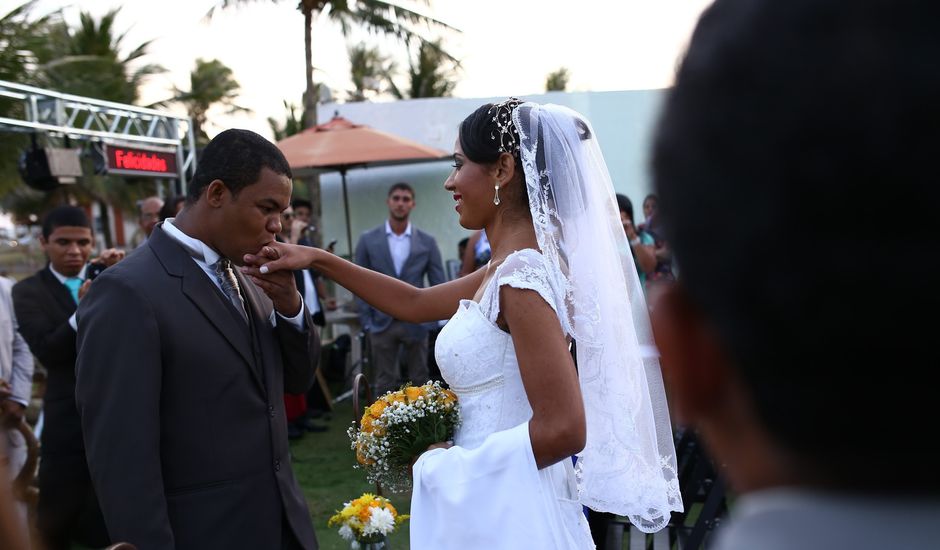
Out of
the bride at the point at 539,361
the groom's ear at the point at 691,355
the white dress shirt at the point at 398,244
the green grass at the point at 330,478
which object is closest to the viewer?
the groom's ear at the point at 691,355

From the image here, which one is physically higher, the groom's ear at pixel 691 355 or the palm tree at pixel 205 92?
the palm tree at pixel 205 92

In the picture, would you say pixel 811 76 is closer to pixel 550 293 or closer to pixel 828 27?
pixel 828 27

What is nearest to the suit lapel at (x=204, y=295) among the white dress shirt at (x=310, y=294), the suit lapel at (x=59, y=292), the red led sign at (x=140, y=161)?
the suit lapel at (x=59, y=292)

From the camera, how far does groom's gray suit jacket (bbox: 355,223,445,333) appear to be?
9.28 metres

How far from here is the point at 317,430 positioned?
31.7 feet

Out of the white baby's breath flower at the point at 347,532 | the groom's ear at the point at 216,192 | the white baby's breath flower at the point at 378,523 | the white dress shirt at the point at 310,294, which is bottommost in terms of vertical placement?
the white baby's breath flower at the point at 347,532

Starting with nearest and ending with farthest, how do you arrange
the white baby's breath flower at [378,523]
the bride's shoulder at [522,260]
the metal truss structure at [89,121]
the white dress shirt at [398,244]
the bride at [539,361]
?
the bride at [539,361] → the bride's shoulder at [522,260] → the white baby's breath flower at [378,523] → the white dress shirt at [398,244] → the metal truss structure at [89,121]

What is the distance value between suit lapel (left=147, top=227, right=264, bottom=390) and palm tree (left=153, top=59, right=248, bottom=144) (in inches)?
1341

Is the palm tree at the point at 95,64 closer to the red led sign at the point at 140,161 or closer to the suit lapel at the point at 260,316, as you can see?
the red led sign at the point at 140,161

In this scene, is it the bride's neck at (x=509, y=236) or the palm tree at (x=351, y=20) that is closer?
the bride's neck at (x=509, y=236)

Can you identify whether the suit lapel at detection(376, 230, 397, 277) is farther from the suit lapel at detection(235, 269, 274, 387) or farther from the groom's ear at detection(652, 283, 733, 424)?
the groom's ear at detection(652, 283, 733, 424)

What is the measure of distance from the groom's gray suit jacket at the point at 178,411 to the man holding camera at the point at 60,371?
2293mm

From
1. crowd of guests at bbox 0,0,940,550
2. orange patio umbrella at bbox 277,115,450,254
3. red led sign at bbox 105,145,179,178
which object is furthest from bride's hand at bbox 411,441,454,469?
red led sign at bbox 105,145,179,178

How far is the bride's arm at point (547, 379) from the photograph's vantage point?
2584mm
